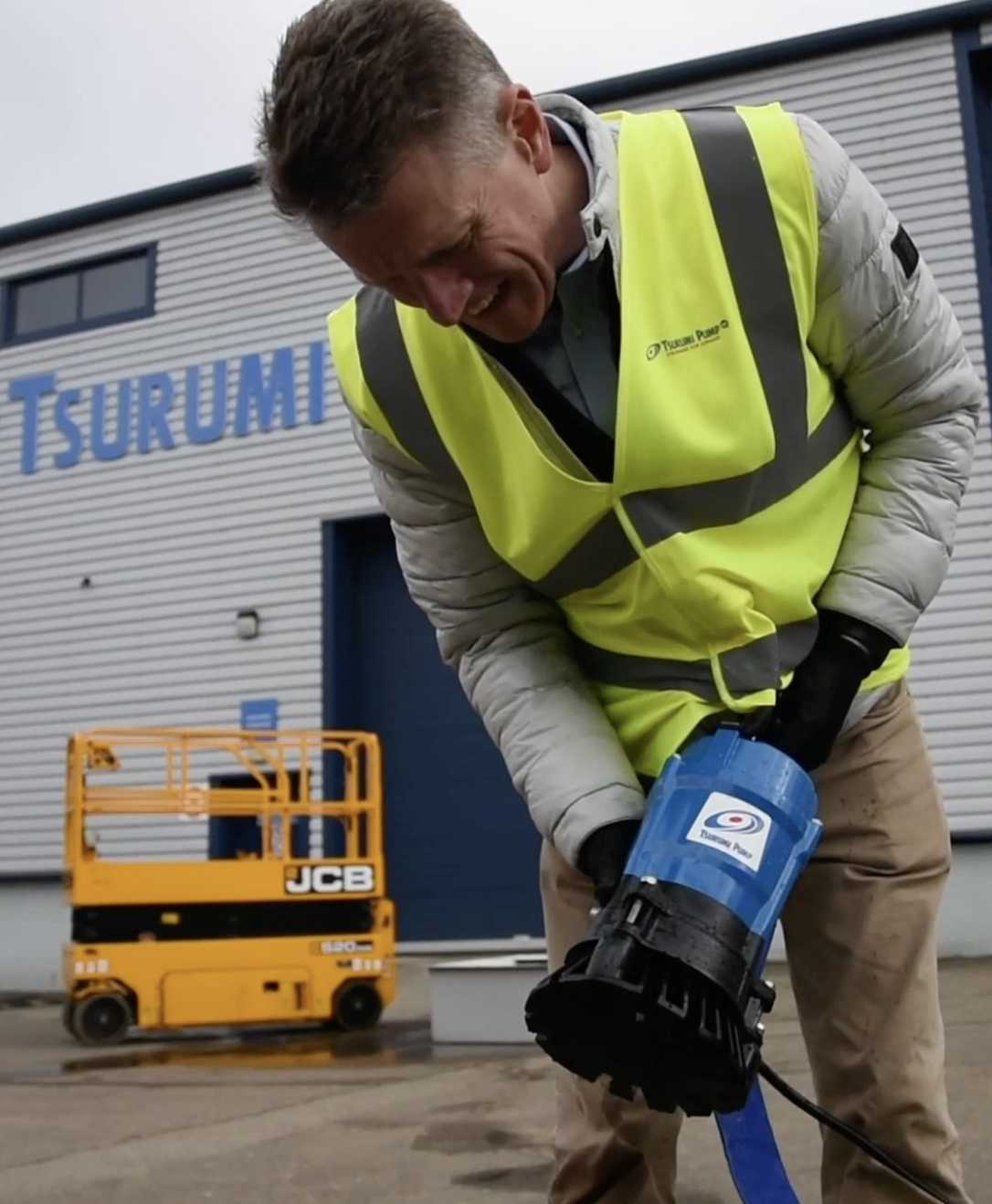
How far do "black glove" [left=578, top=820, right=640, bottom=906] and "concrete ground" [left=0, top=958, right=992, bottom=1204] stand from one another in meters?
1.95

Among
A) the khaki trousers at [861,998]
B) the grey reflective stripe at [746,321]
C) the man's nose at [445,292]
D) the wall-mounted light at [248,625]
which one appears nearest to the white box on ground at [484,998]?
the khaki trousers at [861,998]

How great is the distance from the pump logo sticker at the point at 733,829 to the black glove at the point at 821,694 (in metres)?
0.14

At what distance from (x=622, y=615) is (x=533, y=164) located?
627mm

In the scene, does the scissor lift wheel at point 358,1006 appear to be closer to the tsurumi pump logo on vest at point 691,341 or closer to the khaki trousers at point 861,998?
the khaki trousers at point 861,998

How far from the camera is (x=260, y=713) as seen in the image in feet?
48.6

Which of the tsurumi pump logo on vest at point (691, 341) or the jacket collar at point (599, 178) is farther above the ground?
the jacket collar at point (599, 178)

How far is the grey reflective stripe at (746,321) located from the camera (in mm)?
1893

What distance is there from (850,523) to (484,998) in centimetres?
613

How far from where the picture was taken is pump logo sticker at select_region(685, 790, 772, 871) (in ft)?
5.60

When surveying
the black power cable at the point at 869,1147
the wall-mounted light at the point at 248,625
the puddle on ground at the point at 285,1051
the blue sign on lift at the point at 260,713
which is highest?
the wall-mounted light at the point at 248,625

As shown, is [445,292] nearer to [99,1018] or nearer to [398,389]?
[398,389]

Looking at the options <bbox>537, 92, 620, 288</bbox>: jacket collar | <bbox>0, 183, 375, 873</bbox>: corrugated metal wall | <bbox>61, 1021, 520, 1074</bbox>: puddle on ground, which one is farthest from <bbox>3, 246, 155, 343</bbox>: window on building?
<bbox>537, 92, 620, 288</bbox>: jacket collar

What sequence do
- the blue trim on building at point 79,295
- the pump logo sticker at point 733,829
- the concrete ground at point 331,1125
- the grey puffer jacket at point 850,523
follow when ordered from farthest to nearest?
the blue trim on building at point 79,295 < the concrete ground at point 331,1125 < the grey puffer jacket at point 850,523 < the pump logo sticker at point 733,829

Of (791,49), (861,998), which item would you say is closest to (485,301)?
(861,998)
